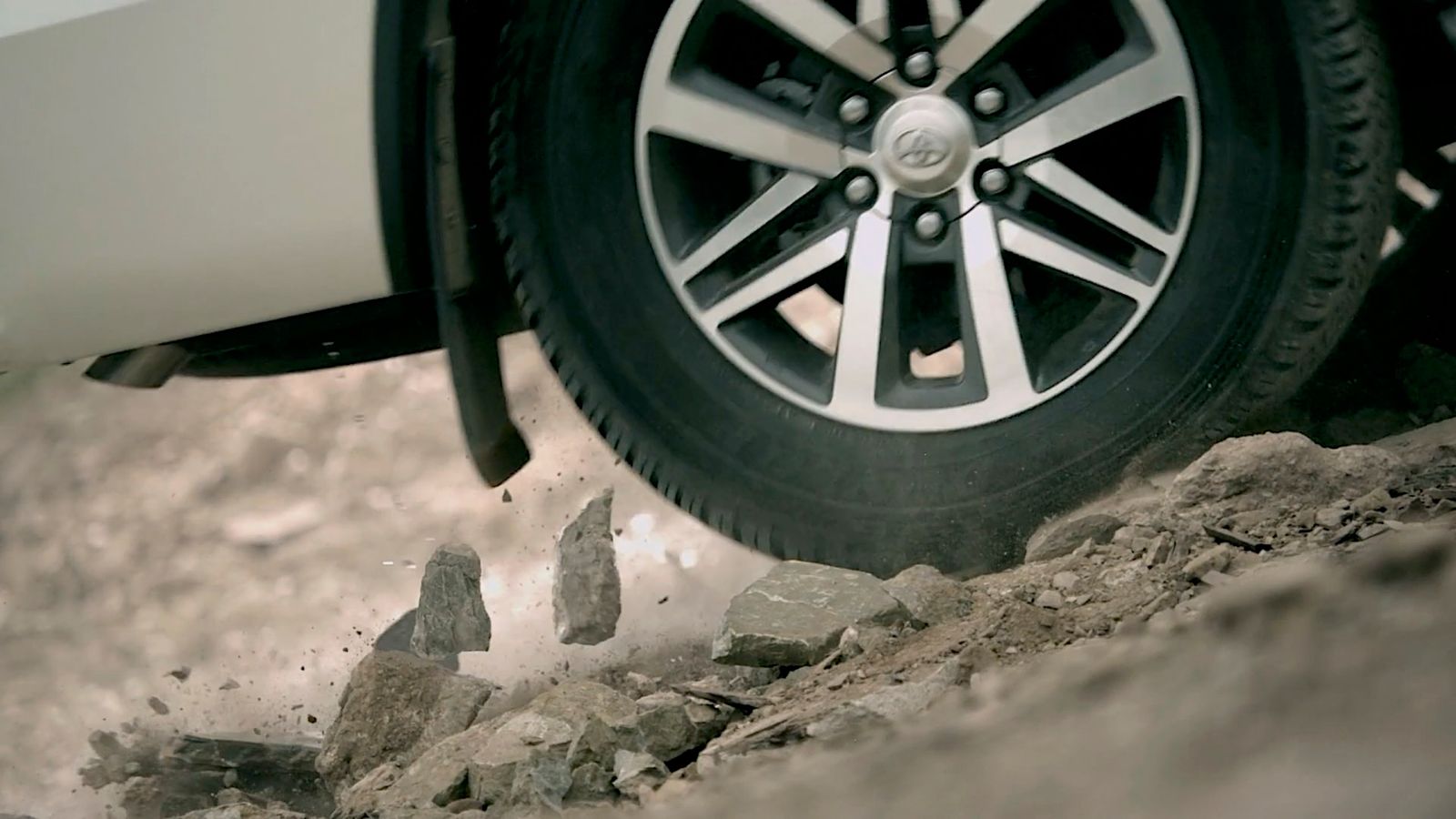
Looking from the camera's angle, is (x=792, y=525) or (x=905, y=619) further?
(x=792, y=525)

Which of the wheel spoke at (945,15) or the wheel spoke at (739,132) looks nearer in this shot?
the wheel spoke at (945,15)

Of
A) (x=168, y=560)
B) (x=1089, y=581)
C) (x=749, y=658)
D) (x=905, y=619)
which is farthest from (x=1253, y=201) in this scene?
(x=168, y=560)

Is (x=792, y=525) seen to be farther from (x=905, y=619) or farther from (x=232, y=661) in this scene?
(x=232, y=661)

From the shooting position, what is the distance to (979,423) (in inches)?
87.2

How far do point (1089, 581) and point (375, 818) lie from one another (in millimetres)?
955

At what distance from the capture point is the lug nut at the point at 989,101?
7.04ft

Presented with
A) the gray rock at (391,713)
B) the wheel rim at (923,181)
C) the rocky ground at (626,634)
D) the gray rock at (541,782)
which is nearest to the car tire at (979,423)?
the wheel rim at (923,181)

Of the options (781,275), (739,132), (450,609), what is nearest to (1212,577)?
(781,275)

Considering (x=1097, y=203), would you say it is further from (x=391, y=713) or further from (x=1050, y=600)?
(x=391, y=713)

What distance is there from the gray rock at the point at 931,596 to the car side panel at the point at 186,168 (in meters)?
0.99

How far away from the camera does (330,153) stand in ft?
7.36

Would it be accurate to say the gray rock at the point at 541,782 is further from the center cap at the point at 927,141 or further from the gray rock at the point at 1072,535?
the center cap at the point at 927,141

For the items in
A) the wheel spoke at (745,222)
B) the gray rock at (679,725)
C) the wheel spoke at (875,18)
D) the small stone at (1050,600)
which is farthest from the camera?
the wheel spoke at (745,222)

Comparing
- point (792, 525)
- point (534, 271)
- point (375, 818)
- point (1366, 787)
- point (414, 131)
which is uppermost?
point (414, 131)
